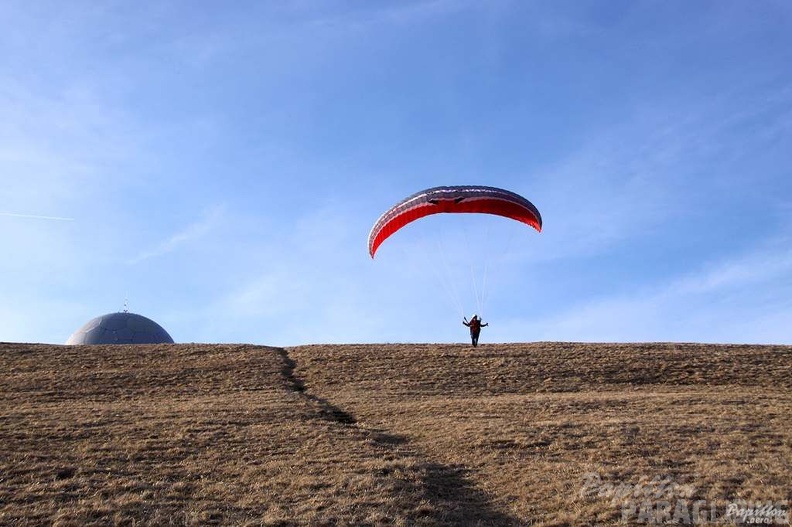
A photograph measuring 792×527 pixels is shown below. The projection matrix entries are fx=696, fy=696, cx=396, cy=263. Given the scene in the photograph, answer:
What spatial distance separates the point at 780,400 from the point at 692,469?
37.7 feet

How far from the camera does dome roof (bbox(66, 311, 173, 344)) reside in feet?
163

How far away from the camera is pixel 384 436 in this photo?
1825cm

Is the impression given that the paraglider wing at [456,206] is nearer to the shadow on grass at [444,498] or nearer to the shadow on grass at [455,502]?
the shadow on grass at [444,498]

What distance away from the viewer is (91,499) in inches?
472

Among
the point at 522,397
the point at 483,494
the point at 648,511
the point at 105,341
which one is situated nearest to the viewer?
the point at 648,511

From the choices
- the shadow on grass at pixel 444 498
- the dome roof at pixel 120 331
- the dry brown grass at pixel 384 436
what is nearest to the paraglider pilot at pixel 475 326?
the dry brown grass at pixel 384 436

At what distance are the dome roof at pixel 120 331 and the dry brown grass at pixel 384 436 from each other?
16656 mm

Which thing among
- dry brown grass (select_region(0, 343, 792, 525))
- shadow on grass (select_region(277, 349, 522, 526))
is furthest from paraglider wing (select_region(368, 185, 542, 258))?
shadow on grass (select_region(277, 349, 522, 526))

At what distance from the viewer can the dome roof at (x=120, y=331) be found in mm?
49656

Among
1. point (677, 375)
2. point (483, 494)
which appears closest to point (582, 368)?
point (677, 375)

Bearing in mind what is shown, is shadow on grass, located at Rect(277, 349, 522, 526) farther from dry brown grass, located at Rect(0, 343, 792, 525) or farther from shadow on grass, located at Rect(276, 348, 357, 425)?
shadow on grass, located at Rect(276, 348, 357, 425)

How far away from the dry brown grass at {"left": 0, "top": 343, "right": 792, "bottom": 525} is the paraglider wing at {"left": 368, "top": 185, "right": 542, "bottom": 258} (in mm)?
6315

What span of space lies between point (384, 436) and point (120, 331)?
37756mm

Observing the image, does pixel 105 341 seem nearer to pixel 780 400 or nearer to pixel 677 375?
pixel 677 375
